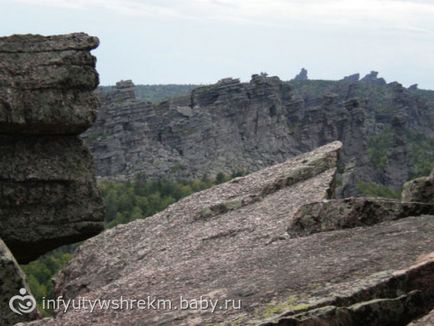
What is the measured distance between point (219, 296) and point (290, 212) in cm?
807

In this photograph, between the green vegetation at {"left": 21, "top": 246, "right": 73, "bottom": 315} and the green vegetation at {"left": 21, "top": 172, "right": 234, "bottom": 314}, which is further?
the green vegetation at {"left": 21, "top": 172, "right": 234, "bottom": 314}

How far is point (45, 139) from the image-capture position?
28.6 m

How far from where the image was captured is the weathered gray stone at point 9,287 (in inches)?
798

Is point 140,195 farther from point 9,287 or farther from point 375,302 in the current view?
point 375,302

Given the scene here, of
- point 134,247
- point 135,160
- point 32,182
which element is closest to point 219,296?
point 134,247

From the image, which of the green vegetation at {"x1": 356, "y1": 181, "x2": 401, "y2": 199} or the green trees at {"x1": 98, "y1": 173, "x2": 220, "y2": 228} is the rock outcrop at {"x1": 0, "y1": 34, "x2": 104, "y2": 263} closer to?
the green trees at {"x1": 98, "y1": 173, "x2": 220, "y2": 228}

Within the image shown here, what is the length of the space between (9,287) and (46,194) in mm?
8086

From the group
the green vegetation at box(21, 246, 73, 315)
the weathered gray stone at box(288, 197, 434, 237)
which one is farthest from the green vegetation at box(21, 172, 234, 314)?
the weathered gray stone at box(288, 197, 434, 237)

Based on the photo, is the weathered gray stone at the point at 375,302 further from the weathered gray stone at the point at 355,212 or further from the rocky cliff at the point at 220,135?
the rocky cliff at the point at 220,135

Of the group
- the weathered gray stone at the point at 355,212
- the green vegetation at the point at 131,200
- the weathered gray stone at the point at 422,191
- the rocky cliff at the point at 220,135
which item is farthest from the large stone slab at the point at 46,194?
the rocky cliff at the point at 220,135

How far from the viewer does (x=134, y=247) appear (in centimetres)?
2433

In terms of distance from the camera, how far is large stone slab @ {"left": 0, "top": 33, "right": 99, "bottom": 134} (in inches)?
1062

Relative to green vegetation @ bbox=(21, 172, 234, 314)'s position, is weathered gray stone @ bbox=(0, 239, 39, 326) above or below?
above

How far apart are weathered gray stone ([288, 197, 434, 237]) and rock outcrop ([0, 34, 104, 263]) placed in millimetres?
13290
